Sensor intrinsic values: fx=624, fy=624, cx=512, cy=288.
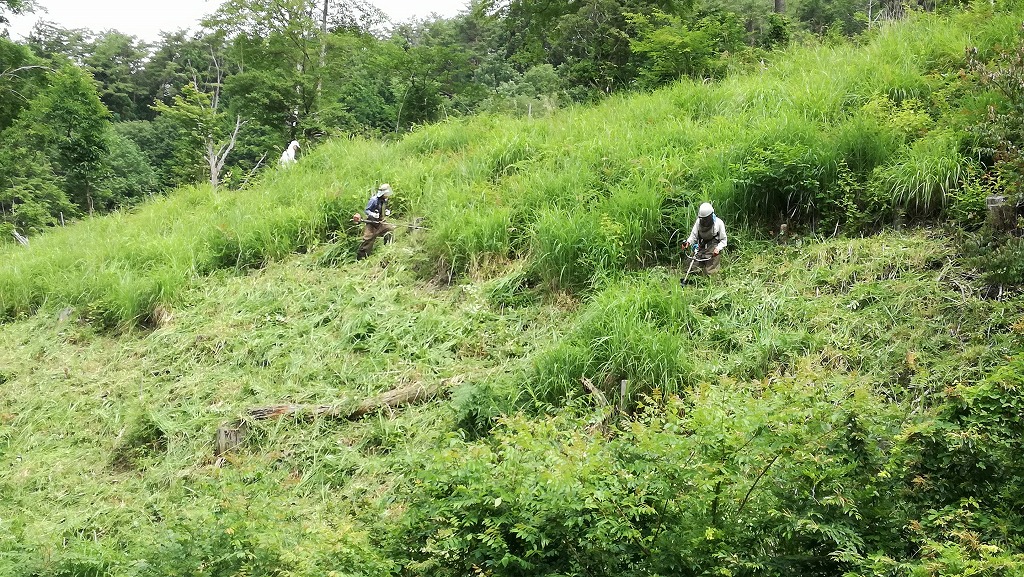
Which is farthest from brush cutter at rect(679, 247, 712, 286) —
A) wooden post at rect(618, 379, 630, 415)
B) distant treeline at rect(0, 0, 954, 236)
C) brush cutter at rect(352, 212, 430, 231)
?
distant treeline at rect(0, 0, 954, 236)

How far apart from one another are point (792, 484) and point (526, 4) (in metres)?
12.7

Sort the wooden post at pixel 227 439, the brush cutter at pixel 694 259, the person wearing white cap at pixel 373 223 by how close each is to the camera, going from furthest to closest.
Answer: the person wearing white cap at pixel 373 223
the brush cutter at pixel 694 259
the wooden post at pixel 227 439

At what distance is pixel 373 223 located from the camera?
837 centimetres

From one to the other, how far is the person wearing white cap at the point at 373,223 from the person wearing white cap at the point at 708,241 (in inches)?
165

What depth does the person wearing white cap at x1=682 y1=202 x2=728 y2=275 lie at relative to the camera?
233 inches

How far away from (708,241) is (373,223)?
4445mm

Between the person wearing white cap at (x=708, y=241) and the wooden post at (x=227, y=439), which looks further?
the person wearing white cap at (x=708, y=241)

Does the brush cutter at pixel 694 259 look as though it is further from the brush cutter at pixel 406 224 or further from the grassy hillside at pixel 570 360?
the brush cutter at pixel 406 224

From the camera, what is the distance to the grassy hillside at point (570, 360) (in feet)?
9.55

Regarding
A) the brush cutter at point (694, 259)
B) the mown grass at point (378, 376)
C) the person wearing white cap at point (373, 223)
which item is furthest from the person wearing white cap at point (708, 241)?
the person wearing white cap at point (373, 223)

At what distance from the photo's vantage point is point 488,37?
114 feet

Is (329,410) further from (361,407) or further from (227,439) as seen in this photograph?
(227,439)

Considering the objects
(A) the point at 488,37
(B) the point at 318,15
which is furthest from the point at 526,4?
(A) the point at 488,37

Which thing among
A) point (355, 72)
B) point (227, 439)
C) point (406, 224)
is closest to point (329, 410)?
point (227, 439)
